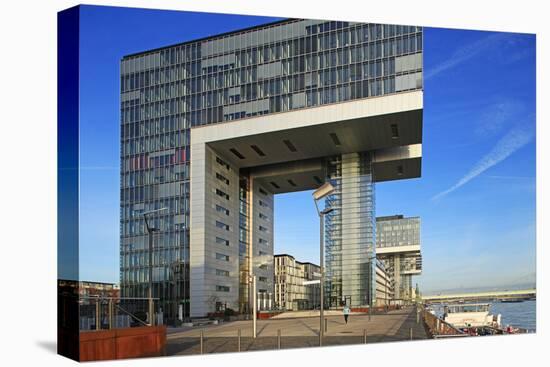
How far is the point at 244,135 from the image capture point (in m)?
54.5

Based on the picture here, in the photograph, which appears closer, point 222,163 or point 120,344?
point 120,344

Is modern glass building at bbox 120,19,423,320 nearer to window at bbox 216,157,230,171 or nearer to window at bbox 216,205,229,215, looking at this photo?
window at bbox 216,157,230,171

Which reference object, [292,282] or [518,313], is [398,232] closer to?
[292,282]

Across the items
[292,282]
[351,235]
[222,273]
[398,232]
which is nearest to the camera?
[222,273]

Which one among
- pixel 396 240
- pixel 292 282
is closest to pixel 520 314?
pixel 292 282

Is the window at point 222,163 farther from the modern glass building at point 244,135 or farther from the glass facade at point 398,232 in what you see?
the glass facade at point 398,232

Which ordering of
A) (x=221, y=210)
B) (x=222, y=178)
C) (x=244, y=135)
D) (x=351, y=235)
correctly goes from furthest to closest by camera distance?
(x=351, y=235), (x=221, y=210), (x=222, y=178), (x=244, y=135)

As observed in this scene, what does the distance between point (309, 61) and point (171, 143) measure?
13.4m

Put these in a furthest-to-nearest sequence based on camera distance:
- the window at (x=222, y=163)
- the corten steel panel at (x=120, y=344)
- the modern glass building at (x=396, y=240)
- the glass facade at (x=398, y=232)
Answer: the modern glass building at (x=396, y=240) → the glass facade at (x=398, y=232) → the window at (x=222, y=163) → the corten steel panel at (x=120, y=344)

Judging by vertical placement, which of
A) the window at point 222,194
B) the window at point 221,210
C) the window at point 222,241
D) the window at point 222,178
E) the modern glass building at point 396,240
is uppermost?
the window at point 222,178

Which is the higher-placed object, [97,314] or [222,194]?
[222,194]

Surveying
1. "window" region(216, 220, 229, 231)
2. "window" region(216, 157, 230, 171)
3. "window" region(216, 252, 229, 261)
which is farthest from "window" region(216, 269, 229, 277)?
"window" region(216, 157, 230, 171)

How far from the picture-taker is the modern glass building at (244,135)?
50.4 m

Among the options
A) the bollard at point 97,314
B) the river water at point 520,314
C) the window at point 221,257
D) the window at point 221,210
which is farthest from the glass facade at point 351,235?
the bollard at point 97,314
